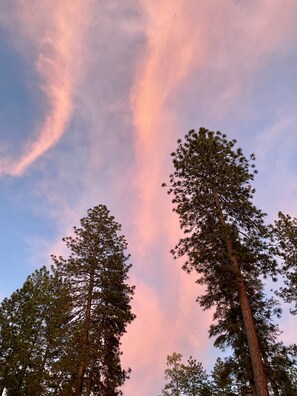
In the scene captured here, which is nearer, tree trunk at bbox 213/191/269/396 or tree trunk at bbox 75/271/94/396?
tree trunk at bbox 213/191/269/396

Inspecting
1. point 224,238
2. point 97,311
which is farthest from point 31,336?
point 224,238

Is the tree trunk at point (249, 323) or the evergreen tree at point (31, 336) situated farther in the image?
the evergreen tree at point (31, 336)

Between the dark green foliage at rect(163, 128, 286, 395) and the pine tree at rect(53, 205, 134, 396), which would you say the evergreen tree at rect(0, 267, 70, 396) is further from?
the dark green foliage at rect(163, 128, 286, 395)

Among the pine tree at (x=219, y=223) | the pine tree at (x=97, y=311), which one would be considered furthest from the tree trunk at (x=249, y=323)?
the pine tree at (x=97, y=311)

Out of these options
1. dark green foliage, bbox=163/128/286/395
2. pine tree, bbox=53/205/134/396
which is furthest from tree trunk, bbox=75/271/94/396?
dark green foliage, bbox=163/128/286/395

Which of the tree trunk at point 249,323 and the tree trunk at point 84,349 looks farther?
the tree trunk at point 84,349

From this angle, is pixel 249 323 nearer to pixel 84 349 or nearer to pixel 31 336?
pixel 84 349

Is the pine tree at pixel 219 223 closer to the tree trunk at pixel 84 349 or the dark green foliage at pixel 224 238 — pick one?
the dark green foliage at pixel 224 238

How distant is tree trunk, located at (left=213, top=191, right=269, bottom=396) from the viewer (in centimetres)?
1192

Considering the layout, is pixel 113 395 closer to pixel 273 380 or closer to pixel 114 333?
pixel 114 333

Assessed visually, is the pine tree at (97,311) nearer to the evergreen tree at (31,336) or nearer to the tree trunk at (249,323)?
the evergreen tree at (31,336)

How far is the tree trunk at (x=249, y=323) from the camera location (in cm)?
1192

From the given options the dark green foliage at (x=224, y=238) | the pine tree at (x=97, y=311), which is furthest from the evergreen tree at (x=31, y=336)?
the dark green foliage at (x=224, y=238)

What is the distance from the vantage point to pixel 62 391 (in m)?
17.5
